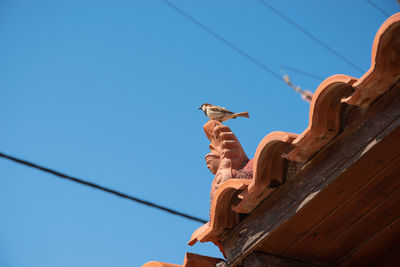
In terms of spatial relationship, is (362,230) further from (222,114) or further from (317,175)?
(222,114)

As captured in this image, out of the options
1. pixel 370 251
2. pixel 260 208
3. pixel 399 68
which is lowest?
pixel 370 251

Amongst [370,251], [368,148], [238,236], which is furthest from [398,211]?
[238,236]

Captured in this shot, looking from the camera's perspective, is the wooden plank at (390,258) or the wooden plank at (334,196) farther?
the wooden plank at (390,258)

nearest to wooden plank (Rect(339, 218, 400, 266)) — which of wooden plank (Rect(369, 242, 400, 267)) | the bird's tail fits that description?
wooden plank (Rect(369, 242, 400, 267))

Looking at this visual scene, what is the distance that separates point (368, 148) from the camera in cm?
291

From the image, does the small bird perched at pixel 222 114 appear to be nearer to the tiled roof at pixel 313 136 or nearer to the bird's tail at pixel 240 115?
the bird's tail at pixel 240 115

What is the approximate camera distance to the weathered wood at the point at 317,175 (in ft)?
9.51

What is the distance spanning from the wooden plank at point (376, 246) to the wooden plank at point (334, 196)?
0.36 metres

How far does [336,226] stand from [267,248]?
0.51m

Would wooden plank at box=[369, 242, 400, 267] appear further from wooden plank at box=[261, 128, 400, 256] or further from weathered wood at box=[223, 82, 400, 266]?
weathered wood at box=[223, 82, 400, 266]

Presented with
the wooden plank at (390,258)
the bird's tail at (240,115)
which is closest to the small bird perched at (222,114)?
the bird's tail at (240,115)

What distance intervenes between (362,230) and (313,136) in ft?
3.37

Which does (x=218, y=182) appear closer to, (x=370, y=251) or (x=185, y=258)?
(x=185, y=258)

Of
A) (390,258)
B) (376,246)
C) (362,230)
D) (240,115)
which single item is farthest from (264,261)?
(240,115)
